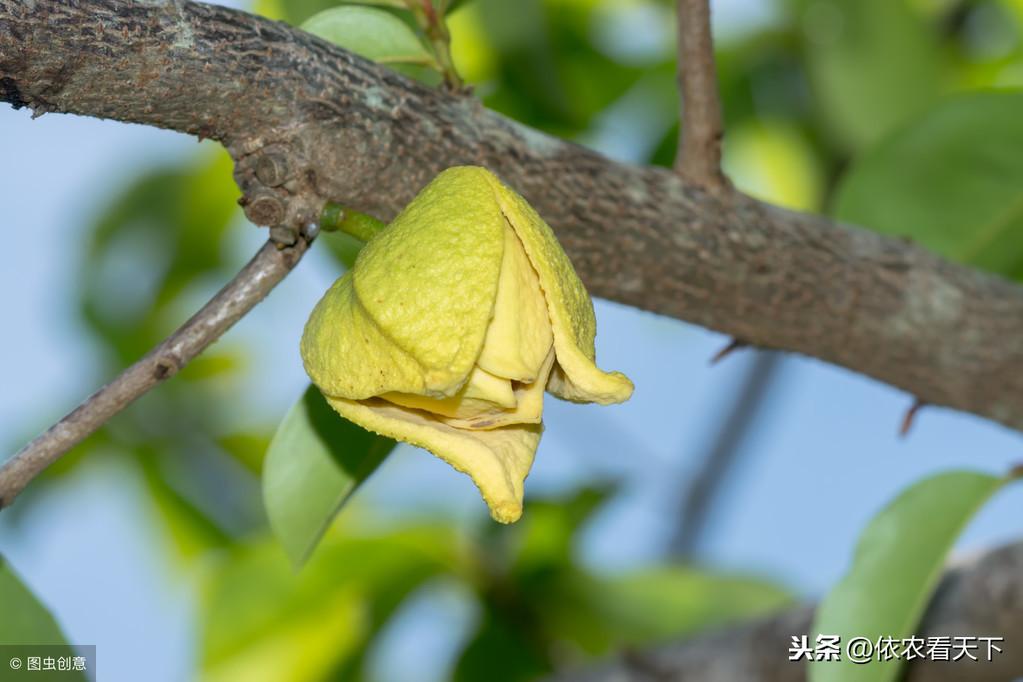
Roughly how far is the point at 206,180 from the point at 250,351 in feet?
2.26

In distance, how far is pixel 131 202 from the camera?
2383 millimetres

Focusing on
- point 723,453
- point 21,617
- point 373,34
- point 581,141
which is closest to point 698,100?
point 373,34

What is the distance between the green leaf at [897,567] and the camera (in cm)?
108

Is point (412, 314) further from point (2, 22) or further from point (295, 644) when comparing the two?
point (295, 644)

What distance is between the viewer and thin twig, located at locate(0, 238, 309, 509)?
0.73m

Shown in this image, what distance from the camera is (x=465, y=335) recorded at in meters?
0.67

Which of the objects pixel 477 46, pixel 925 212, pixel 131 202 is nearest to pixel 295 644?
pixel 131 202

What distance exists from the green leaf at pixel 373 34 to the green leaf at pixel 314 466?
32 centimetres

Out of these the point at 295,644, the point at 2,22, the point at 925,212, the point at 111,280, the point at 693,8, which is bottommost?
the point at 2,22

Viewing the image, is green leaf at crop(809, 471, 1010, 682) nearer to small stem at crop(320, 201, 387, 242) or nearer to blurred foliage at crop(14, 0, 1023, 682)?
blurred foliage at crop(14, 0, 1023, 682)

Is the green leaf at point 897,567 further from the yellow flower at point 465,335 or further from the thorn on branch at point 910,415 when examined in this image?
the yellow flower at point 465,335

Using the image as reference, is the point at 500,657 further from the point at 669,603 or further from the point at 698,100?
the point at 698,100

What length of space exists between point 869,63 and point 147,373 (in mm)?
1558

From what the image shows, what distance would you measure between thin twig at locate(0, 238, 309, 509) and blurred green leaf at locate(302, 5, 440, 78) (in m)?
0.32
